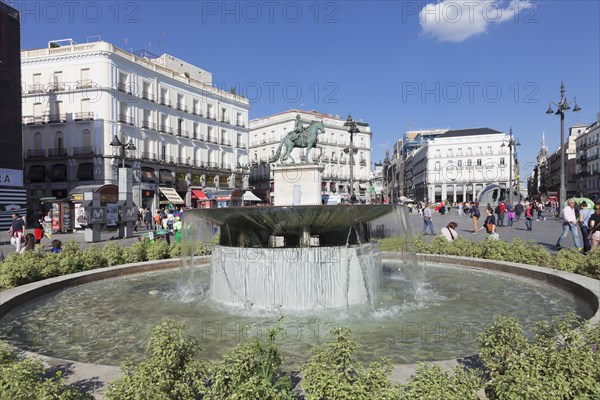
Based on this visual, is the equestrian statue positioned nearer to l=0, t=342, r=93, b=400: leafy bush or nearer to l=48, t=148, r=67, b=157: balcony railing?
l=0, t=342, r=93, b=400: leafy bush

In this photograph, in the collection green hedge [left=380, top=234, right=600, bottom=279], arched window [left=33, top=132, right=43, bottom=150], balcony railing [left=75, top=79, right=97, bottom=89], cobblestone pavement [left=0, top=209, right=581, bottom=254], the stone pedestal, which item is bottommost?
cobblestone pavement [left=0, top=209, right=581, bottom=254]

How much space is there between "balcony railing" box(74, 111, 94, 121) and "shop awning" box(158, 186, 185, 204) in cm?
939

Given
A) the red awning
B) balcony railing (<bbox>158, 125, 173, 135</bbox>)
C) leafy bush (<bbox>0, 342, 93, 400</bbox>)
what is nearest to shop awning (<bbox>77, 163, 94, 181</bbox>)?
balcony railing (<bbox>158, 125, 173, 135</bbox>)

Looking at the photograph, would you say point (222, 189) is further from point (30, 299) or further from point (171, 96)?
point (30, 299)

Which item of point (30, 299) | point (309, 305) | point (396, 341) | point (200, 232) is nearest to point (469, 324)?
point (396, 341)

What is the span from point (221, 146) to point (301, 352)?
49.0 metres

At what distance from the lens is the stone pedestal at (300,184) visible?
16.1 metres

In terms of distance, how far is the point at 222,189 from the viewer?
50969mm

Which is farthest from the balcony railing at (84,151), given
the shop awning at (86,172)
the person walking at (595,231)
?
the person walking at (595,231)

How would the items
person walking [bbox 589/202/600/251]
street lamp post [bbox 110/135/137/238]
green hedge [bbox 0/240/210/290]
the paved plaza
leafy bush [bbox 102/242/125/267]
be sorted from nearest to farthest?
1. green hedge [bbox 0/240/210/290]
2. leafy bush [bbox 102/242/125/267]
3. person walking [bbox 589/202/600/251]
4. the paved plaza
5. street lamp post [bbox 110/135/137/238]

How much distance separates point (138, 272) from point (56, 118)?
35.8 m

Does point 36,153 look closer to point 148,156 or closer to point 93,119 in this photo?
point 93,119

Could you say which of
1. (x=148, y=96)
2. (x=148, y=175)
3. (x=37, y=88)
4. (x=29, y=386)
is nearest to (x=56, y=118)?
(x=37, y=88)

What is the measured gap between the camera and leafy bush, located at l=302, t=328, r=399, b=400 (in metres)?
2.46
